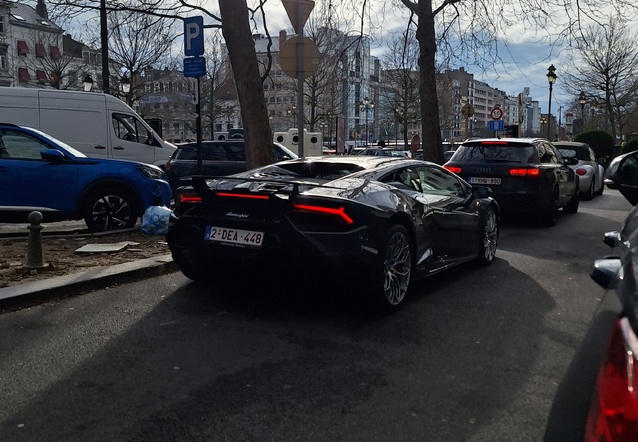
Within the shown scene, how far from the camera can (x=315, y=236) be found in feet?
15.9

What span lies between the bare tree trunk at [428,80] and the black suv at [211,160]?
5453 millimetres

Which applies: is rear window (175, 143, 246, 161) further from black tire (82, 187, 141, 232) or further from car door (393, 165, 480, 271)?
car door (393, 165, 480, 271)

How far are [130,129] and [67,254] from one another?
8959 mm

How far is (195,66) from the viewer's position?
10477mm

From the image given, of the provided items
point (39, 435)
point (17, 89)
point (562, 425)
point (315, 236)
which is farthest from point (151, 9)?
point (562, 425)

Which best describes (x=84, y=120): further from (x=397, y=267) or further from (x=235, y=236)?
(x=397, y=267)

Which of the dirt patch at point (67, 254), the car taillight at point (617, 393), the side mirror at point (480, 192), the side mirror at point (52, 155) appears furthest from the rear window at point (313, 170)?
the car taillight at point (617, 393)

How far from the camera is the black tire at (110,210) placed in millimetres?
9000

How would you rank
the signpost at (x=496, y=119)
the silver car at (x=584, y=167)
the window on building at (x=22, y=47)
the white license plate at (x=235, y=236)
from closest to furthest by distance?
the white license plate at (x=235, y=236)
the silver car at (x=584, y=167)
the signpost at (x=496, y=119)
the window on building at (x=22, y=47)

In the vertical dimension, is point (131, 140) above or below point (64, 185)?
above

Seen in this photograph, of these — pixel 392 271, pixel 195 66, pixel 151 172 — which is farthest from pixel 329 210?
pixel 195 66

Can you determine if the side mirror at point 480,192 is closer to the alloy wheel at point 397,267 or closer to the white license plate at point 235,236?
the alloy wheel at point 397,267

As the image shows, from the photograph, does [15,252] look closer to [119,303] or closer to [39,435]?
[119,303]

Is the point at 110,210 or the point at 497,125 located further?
the point at 497,125
